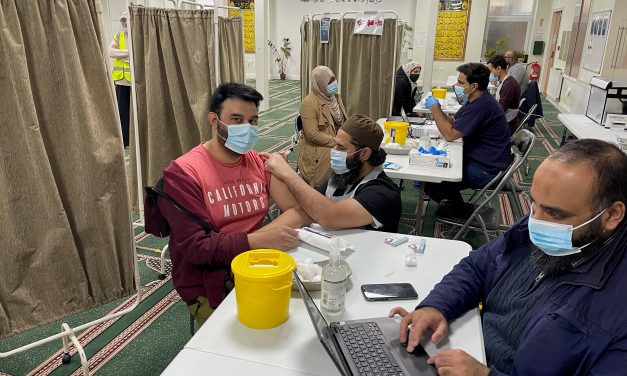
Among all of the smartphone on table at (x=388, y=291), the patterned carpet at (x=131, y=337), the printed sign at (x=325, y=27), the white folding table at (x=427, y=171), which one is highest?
the printed sign at (x=325, y=27)

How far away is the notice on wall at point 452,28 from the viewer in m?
13.2

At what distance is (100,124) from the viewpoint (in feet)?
6.14

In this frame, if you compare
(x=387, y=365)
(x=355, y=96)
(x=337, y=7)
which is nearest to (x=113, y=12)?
(x=355, y=96)

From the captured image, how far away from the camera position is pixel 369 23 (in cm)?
505

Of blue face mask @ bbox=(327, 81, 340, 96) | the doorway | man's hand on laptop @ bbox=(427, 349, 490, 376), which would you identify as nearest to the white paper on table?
man's hand on laptop @ bbox=(427, 349, 490, 376)

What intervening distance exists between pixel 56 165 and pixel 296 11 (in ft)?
43.7

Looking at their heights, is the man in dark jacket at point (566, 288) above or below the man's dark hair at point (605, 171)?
below

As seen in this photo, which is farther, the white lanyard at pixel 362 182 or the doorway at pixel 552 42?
the doorway at pixel 552 42

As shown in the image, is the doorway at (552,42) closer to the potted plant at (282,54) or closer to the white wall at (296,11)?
the white wall at (296,11)

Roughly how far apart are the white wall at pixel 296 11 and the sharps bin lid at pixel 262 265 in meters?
13.0

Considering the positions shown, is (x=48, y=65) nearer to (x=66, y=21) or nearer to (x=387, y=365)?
(x=66, y=21)

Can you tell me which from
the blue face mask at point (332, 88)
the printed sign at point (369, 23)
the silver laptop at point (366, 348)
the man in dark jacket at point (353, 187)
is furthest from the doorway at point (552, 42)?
the silver laptop at point (366, 348)

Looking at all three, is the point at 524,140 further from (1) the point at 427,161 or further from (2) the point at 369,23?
(2) the point at 369,23

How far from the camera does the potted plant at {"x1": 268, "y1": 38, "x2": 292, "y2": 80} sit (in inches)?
556
